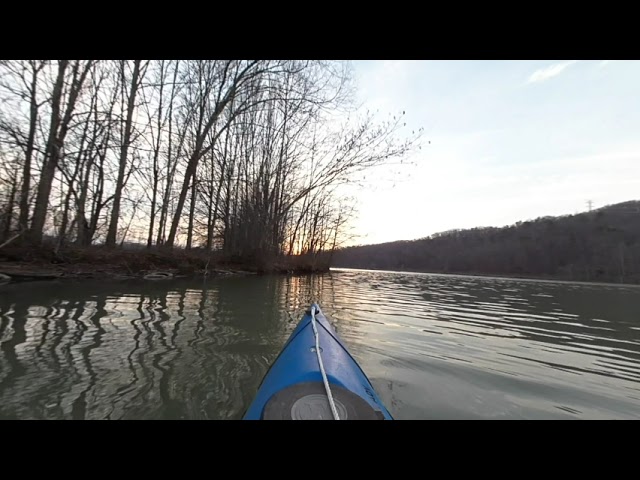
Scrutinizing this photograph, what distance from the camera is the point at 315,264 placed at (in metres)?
29.9

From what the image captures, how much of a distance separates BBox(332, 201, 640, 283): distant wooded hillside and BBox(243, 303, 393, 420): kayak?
124 ft

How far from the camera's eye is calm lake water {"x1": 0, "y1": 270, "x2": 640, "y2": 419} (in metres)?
2.18

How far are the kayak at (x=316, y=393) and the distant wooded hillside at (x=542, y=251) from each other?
37842 millimetres

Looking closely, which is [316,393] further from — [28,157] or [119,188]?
[119,188]

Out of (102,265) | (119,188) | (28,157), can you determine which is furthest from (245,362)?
(119,188)

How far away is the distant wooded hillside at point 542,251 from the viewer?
153 feet

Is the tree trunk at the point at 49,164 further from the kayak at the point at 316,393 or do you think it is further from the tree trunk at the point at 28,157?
the kayak at the point at 316,393

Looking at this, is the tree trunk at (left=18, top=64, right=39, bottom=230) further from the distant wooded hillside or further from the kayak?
the distant wooded hillside

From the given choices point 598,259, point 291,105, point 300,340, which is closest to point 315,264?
point 291,105

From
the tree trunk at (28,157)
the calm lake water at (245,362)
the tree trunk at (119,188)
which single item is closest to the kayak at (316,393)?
the calm lake water at (245,362)

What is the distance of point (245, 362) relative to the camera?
304 centimetres

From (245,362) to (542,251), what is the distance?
69.5 metres

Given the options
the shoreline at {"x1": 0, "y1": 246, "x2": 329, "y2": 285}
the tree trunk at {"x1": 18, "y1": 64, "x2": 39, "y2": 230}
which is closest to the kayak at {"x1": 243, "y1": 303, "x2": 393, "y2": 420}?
the shoreline at {"x1": 0, "y1": 246, "x2": 329, "y2": 285}
